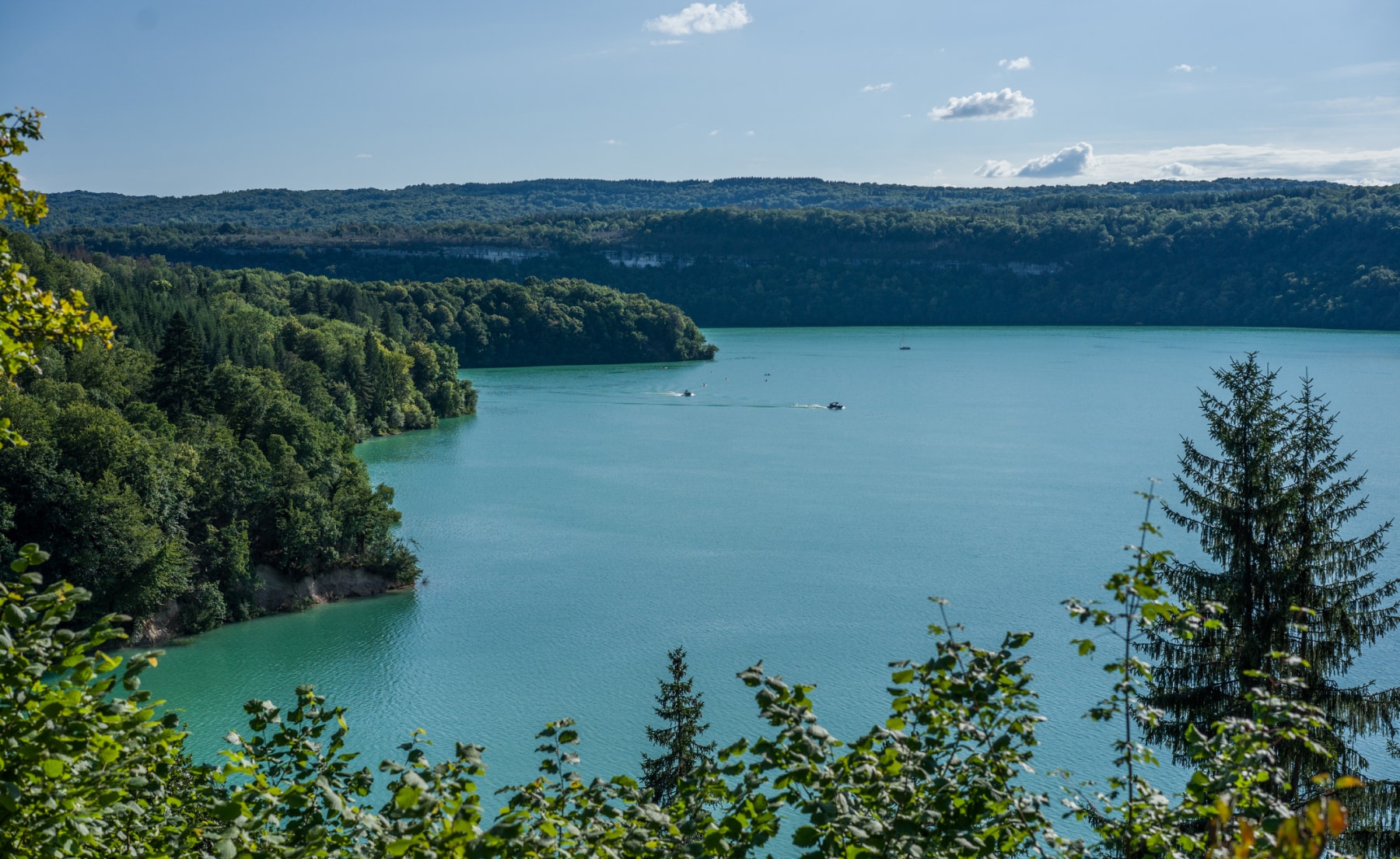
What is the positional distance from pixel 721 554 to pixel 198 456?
48.0ft

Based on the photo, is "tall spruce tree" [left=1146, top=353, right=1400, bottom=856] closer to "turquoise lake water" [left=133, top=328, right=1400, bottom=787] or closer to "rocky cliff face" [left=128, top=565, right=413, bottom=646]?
"turquoise lake water" [left=133, top=328, right=1400, bottom=787]

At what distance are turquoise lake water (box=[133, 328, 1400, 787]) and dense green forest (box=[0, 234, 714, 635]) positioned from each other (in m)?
1.62

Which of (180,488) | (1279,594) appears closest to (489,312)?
(180,488)

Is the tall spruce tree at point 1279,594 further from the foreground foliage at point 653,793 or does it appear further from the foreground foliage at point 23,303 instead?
the foreground foliage at point 23,303

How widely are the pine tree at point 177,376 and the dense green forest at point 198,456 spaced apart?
5cm

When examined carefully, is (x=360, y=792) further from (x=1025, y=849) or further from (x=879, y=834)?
(x=1025, y=849)

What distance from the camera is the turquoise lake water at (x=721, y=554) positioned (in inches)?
885

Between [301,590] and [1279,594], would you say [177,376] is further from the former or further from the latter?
[1279,594]

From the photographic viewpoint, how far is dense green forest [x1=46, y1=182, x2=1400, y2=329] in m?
123

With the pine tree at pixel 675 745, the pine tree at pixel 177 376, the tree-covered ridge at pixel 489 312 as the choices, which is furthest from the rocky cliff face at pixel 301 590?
the tree-covered ridge at pixel 489 312

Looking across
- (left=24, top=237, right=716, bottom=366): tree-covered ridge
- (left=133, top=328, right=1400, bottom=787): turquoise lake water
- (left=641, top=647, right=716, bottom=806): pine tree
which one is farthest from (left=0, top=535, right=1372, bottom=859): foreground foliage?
(left=24, top=237, right=716, bottom=366): tree-covered ridge

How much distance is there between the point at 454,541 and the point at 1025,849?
30.9m

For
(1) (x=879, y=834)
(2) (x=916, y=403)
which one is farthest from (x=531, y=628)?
(2) (x=916, y=403)

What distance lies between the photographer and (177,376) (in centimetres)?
3431
